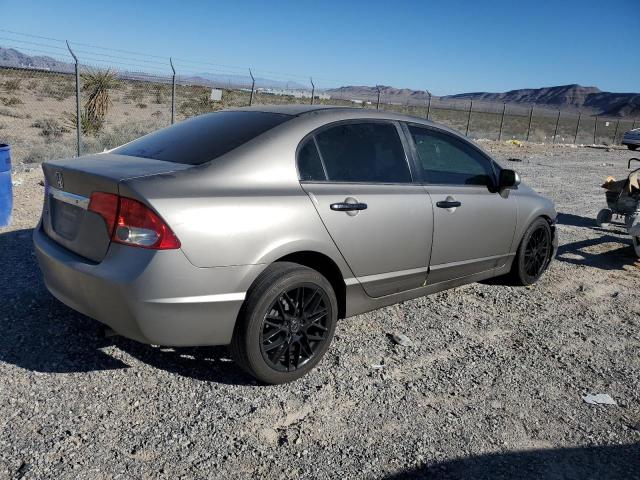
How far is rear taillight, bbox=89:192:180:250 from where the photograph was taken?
9.45 feet

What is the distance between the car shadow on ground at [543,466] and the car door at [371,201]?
1.36 m

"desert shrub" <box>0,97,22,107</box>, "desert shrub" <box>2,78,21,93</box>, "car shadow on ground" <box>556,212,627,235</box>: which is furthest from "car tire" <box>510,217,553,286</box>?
"desert shrub" <box>2,78,21,93</box>

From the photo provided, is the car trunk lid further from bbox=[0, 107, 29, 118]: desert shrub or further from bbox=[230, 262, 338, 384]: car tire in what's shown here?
bbox=[0, 107, 29, 118]: desert shrub

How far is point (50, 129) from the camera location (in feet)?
64.0

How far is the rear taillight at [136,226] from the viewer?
288cm

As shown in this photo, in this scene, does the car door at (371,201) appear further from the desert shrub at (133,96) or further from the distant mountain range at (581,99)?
the distant mountain range at (581,99)

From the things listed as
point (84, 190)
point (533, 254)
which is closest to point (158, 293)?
point (84, 190)

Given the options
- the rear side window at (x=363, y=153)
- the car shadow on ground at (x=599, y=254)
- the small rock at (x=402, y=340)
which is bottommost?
the small rock at (x=402, y=340)

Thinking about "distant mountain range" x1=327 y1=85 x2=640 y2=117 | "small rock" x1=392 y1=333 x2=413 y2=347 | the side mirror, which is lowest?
"small rock" x1=392 y1=333 x2=413 y2=347

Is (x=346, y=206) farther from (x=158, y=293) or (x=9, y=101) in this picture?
(x=9, y=101)

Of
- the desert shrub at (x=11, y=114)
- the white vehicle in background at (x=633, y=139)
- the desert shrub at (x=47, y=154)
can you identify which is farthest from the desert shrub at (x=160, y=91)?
the white vehicle in background at (x=633, y=139)

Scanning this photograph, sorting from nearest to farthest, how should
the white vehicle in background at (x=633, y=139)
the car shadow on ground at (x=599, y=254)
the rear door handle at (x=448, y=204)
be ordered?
the rear door handle at (x=448, y=204) < the car shadow on ground at (x=599, y=254) < the white vehicle in background at (x=633, y=139)

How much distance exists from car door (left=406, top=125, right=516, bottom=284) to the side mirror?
0.05 meters

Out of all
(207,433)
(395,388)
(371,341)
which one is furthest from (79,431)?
(371,341)
